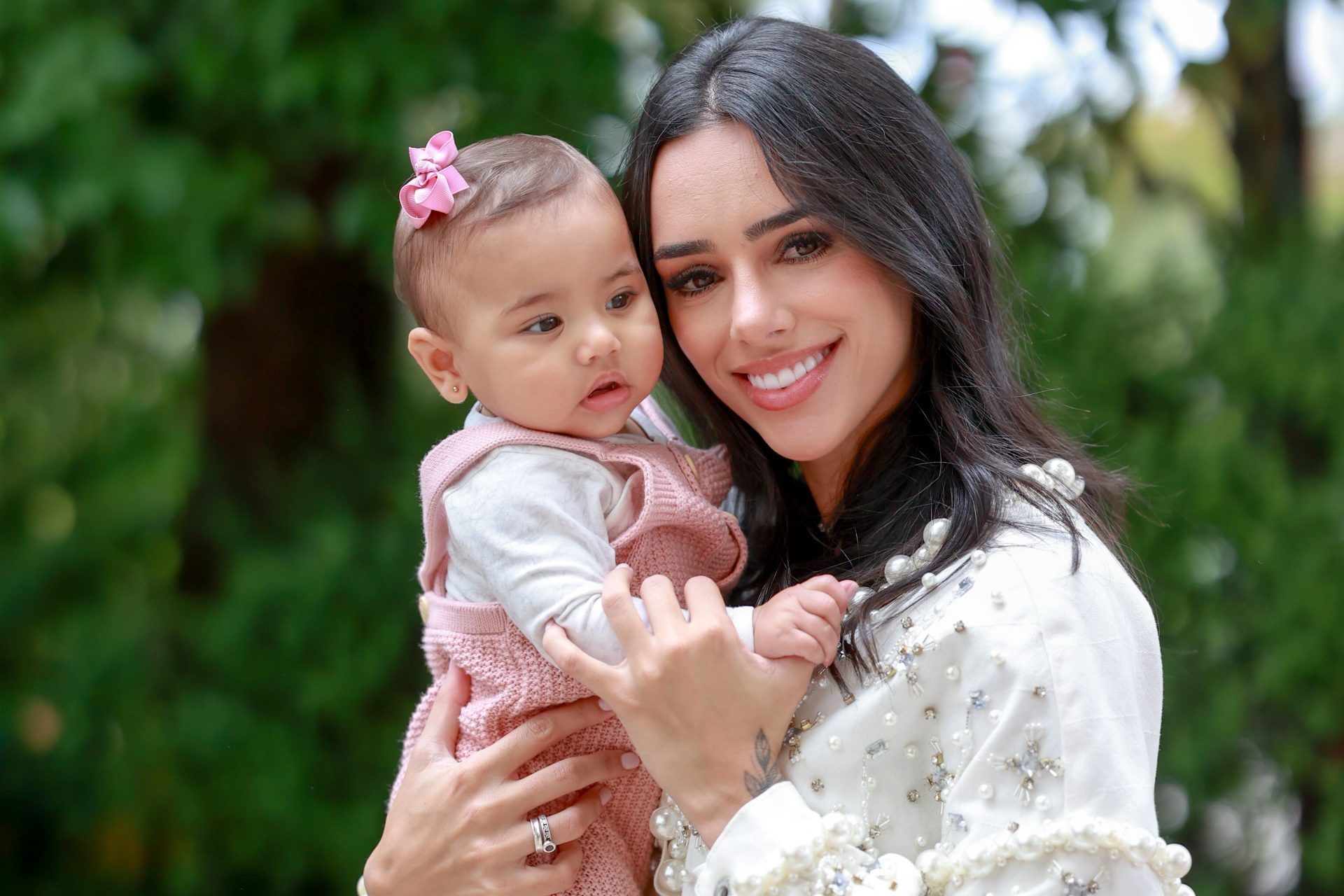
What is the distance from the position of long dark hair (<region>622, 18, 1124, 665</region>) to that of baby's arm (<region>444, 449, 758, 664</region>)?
0.96 ft

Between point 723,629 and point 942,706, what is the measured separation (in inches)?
10.3

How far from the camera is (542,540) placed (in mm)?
1658

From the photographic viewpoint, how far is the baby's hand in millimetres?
1565

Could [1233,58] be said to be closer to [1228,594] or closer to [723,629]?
[1228,594]

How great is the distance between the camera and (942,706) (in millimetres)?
1546

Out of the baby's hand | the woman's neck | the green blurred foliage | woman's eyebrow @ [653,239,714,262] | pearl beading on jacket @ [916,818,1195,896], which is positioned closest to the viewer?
pearl beading on jacket @ [916,818,1195,896]

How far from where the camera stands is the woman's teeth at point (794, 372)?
1.80 m

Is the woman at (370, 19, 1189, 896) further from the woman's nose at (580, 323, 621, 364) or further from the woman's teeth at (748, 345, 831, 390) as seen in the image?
the woman's nose at (580, 323, 621, 364)

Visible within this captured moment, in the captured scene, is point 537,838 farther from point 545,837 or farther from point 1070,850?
point 1070,850

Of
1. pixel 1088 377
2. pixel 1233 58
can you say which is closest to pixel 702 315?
pixel 1088 377

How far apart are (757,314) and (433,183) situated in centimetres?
45

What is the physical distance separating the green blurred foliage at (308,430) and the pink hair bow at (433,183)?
1323 mm

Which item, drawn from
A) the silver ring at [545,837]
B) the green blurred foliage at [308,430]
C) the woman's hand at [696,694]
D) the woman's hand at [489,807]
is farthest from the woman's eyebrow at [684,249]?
the green blurred foliage at [308,430]

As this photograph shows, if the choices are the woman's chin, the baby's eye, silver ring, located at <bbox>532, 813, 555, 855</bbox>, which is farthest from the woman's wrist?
the baby's eye
